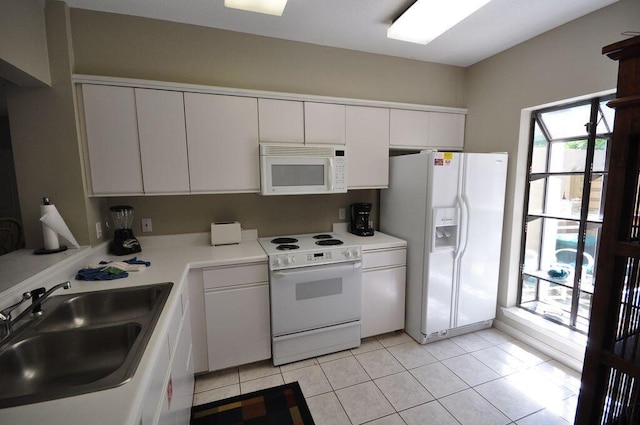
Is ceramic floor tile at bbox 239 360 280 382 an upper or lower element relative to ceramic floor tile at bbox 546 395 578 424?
lower

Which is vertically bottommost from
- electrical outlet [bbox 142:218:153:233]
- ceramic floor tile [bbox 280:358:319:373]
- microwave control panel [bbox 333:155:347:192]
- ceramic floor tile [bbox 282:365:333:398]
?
ceramic floor tile [bbox 282:365:333:398]

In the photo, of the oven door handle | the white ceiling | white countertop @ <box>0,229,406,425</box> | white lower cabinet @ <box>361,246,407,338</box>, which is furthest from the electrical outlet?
white lower cabinet @ <box>361,246,407,338</box>

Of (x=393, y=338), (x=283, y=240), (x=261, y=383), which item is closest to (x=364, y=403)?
(x=261, y=383)

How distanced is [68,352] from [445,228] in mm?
2478

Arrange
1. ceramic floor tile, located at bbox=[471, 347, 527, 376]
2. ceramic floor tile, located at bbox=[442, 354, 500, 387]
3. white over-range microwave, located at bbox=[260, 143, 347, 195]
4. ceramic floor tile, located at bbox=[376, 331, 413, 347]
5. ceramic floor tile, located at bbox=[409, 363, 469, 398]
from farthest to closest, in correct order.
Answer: ceramic floor tile, located at bbox=[376, 331, 413, 347] < white over-range microwave, located at bbox=[260, 143, 347, 195] < ceramic floor tile, located at bbox=[471, 347, 527, 376] < ceramic floor tile, located at bbox=[442, 354, 500, 387] < ceramic floor tile, located at bbox=[409, 363, 469, 398]

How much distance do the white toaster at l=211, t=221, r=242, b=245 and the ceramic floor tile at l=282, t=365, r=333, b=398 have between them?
3.73ft

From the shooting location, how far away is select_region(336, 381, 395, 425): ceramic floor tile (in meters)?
1.79

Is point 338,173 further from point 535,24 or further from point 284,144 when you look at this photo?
point 535,24

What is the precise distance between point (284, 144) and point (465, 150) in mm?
2003

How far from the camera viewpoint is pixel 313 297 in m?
2.26

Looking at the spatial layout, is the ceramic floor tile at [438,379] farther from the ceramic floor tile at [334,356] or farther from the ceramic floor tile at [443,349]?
the ceramic floor tile at [334,356]

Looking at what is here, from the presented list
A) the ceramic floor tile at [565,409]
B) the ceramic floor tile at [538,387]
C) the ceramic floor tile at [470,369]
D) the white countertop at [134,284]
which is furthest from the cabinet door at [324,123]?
the ceramic floor tile at [565,409]

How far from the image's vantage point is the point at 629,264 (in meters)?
1.14

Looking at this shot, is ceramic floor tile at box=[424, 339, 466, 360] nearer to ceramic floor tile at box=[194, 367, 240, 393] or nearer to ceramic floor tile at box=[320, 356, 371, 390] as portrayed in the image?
ceramic floor tile at box=[320, 356, 371, 390]
